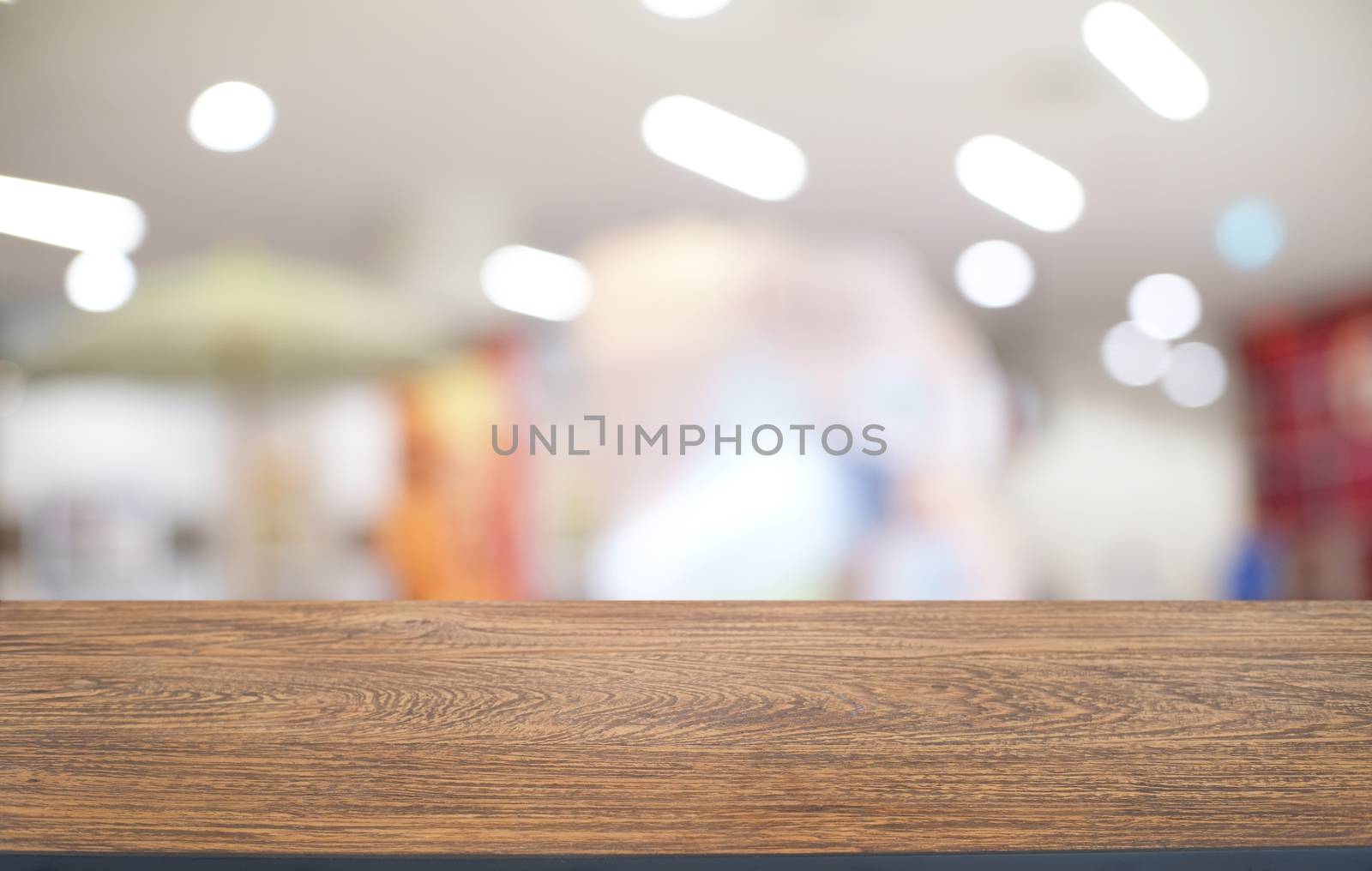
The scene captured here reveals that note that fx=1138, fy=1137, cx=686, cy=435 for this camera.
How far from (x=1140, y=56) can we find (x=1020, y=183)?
0.62 feet

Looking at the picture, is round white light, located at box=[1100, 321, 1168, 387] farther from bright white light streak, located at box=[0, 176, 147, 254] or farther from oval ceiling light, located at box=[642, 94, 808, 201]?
bright white light streak, located at box=[0, 176, 147, 254]

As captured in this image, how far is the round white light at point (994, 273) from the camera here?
49.1 inches

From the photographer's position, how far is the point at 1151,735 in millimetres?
948

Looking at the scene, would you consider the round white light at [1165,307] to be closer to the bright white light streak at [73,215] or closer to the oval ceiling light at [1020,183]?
the oval ceiling light at [1020,183]

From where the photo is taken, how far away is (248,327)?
1.18 metres

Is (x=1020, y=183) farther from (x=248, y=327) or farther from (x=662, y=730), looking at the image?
(x=248, y=327)

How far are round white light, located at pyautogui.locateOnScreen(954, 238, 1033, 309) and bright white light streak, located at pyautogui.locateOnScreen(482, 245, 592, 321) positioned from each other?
1.35 ft

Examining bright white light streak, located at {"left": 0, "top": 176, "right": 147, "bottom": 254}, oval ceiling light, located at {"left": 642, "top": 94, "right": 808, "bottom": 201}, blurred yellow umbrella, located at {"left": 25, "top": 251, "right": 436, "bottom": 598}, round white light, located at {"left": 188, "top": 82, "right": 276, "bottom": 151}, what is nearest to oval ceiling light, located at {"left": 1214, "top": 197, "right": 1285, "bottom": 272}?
oval ceiling light, located at {"left": 642, "top": 94, "right": 808, "bottom": 201}

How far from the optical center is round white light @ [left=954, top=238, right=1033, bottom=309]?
4.09ft

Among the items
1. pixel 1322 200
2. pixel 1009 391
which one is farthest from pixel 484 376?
pixel 1322 200

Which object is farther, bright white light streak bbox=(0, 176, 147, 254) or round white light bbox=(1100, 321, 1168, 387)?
round white light bbox=(1100, 321, 1168, 387)

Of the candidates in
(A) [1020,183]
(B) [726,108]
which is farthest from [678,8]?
(A) [1020,183]

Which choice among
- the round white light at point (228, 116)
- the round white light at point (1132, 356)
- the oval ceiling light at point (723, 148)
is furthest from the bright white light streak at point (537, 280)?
the round white light at point (1132, 356)

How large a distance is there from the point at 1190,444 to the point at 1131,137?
35cm
